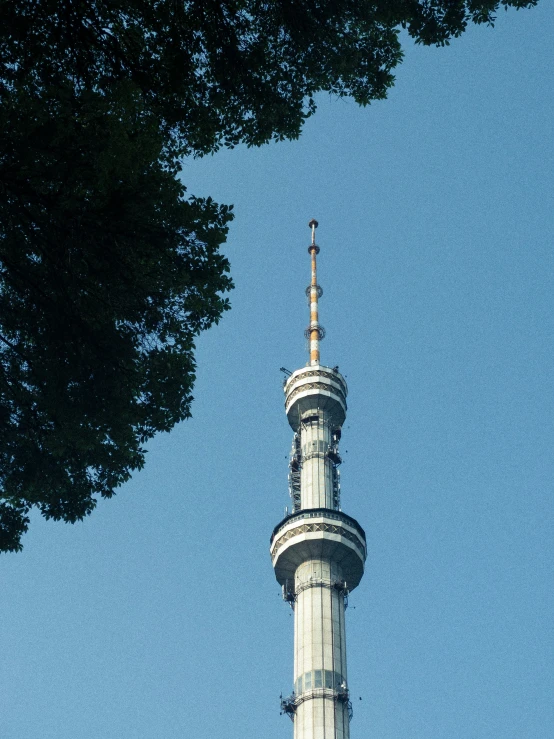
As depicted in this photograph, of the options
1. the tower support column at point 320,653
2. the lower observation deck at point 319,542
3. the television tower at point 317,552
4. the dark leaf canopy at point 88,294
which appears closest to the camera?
the dark leaf canopy at point 88,294

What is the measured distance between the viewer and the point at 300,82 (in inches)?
744

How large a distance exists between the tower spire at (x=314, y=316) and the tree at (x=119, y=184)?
57.2m

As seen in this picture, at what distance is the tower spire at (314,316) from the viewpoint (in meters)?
76.9

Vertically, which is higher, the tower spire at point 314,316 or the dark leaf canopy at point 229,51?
the tower spire at point 314,316

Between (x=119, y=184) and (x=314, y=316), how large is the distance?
64364 millimetres

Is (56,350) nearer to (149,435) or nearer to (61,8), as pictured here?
(149,435)

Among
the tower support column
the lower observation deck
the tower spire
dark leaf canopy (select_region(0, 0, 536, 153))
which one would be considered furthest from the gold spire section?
dark leaf canopy (select_region(0, 0, 536, 153))

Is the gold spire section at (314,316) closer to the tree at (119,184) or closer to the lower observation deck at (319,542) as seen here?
the lower observation deck at (319,542)

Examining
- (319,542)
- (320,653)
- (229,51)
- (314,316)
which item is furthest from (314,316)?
(229,51)

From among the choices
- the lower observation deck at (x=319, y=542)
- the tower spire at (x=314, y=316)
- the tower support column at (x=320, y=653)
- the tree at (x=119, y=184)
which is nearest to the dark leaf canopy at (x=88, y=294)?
the tree at (x=119, y=184)

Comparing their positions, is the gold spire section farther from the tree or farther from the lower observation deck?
the tree

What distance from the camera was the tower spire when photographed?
7694 centimetres

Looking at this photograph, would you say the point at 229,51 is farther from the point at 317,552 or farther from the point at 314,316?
the point at 314,316

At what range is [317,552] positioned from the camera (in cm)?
6166
